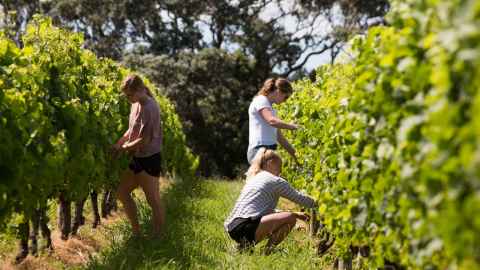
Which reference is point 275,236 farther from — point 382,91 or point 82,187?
point 382,91

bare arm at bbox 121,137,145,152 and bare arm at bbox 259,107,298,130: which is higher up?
bare arm at bbox 259,107,298,130

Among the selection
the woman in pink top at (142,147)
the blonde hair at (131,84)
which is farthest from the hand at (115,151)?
the blonde hair at (131,84)

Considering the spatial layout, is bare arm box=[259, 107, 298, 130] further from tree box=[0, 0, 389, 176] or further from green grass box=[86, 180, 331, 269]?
tree box=[0, 0, 389, 176]

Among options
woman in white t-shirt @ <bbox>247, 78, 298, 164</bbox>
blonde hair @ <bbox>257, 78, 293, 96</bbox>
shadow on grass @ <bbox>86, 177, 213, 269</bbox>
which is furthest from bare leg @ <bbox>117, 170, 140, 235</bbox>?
blonde hair @ <bbox>257, 78, 293, 96</bbox>

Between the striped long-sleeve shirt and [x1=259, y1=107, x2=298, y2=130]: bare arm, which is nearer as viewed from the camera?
the striped long-sleeve shirt

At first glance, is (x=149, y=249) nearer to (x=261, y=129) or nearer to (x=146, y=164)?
(x=146, y=164)

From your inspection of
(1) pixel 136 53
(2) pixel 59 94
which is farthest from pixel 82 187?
(1) pixel 136 53

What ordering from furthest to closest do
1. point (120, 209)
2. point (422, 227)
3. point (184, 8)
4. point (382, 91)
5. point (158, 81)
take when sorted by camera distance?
point (184, 8), point (158, 81), point (120, 209), point (382, 91), point (422, 227)

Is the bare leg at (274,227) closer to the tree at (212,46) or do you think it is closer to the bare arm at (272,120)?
the bare arm at (272,120)

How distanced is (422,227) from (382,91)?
0.88 m

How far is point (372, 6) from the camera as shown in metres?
30.8

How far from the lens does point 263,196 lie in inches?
236

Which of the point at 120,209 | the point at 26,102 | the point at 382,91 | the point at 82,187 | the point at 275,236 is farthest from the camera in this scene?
the point at 120,209

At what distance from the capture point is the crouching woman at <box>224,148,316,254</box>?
5.92 metres
